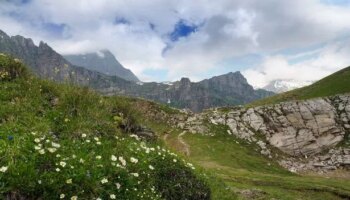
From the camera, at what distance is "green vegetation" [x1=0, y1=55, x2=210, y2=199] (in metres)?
10.8

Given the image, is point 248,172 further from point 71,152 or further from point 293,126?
point 71,152

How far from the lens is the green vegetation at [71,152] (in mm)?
10836

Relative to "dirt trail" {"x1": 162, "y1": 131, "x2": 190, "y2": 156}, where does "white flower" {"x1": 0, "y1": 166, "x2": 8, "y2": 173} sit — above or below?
above

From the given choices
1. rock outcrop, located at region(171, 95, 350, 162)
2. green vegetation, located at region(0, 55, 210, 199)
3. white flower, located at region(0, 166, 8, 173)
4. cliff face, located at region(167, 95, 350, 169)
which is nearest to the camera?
white flower, located at region(0, 166, 8, 173)

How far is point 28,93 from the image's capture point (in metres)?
18.1

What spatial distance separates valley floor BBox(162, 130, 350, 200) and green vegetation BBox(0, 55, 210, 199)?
20099 mm

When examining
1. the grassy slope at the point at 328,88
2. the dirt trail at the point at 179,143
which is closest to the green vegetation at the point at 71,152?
the dirt trail at the point at 179,143

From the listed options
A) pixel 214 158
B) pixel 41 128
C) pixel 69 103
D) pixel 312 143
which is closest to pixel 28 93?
pixel 69 103

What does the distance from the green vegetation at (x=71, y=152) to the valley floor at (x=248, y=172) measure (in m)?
20.1

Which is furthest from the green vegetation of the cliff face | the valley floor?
the cliff face

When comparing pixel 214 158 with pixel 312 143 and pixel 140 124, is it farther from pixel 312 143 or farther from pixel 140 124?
pixel 140 124

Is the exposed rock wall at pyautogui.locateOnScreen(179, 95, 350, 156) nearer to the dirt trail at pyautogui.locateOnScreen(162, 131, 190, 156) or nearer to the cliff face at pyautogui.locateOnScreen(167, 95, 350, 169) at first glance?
the cliff face at pyautogui.locateOnScreen(167, 95, 350, 169)

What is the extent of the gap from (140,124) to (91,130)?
6472 mm

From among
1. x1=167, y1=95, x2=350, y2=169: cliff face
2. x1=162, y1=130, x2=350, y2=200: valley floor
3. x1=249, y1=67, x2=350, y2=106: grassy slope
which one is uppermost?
x1=249, y1=67, x2=350, y2=106: grassy slope
